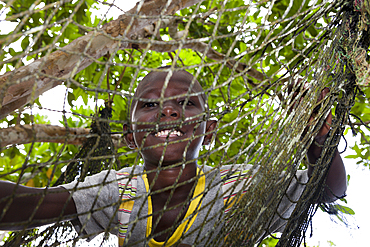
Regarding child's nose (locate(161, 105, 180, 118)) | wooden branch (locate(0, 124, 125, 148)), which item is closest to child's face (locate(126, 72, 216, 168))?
child's nose (locate(161, 105, 180, 118))

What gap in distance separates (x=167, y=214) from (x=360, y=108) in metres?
1.39

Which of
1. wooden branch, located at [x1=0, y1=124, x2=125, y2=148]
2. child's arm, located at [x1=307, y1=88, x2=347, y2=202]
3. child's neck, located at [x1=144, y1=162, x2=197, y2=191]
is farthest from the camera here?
child's neck, located at [x1=144, y1=162, x2=197, y2=191]

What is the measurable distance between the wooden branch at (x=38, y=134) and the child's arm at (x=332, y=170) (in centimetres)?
59

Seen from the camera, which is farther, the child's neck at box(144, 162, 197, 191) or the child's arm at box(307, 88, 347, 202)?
the child's neck at box(144, 162, 197, 191)

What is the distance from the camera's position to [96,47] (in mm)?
973

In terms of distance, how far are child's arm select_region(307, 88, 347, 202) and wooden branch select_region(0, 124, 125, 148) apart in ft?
1.94

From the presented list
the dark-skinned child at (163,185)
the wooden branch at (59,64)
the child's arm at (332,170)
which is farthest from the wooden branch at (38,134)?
the child's arm at (332,170)

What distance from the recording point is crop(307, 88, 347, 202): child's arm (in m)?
0.94

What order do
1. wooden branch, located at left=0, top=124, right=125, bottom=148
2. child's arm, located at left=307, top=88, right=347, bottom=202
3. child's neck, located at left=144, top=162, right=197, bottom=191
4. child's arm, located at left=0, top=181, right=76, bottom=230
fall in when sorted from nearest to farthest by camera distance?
wooden branch, located at left=0, top=124, right=125, bottom=148 < child's arm, located at left=0, top=181, right=76, bottom=230 < child's arm, located at left=307, top=88, right=347, bottom=202 < child's neck, located at left=144, top=162, right=197, bottom=191

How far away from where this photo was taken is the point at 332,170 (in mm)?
984

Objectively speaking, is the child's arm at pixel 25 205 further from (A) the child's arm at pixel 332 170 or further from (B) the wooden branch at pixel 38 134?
(A) the child's arm at pixel 332 170

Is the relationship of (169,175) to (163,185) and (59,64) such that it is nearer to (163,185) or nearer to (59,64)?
(163,185)

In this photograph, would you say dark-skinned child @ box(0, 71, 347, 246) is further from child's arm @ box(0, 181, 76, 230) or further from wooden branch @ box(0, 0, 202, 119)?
wooden branch @ box(0, 0, 202, 119)

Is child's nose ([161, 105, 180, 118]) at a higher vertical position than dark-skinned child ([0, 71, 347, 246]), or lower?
higher
